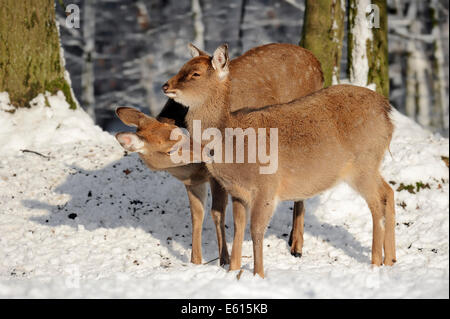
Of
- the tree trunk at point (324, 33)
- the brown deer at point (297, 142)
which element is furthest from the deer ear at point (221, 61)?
the tree trunk at point (324, 33)

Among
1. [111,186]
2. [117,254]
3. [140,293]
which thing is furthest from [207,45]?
[140,293]

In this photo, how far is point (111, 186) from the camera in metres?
8.30

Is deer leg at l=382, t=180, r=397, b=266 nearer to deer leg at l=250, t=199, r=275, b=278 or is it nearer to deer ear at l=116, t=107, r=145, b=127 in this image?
deer leg at l=250, t=199, r=275, b=278

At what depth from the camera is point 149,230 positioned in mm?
7480

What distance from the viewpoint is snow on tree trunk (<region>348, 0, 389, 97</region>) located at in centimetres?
1024

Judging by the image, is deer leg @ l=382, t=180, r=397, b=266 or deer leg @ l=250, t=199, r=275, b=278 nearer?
deer leg @ l=250, t=199, r=275, b=278

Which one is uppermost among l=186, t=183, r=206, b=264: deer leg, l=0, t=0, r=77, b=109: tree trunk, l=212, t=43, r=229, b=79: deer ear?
l=212, t=43, r=229, b=79: deer ear

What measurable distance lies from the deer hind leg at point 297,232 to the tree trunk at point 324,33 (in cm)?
293

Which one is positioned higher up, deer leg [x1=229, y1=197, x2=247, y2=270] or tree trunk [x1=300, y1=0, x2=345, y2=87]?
tree trunk [x1=300, y1=0, x2=345, y2=87]

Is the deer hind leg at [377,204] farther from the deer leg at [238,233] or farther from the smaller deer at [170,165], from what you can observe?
the smaller deer at [170,165]

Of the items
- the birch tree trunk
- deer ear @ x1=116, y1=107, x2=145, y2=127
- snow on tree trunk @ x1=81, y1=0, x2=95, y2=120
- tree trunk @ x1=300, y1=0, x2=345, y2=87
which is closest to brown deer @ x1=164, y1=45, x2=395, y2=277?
deer ear @ x1=116, y1=107, x2=145, y2=127

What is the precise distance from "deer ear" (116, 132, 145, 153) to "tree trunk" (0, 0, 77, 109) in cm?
402

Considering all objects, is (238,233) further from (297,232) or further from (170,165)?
(297,232)

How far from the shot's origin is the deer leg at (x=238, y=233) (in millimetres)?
6090
